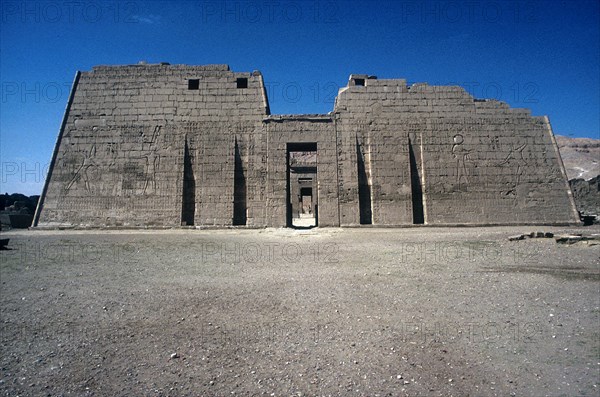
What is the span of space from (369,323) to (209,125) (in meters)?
13.4

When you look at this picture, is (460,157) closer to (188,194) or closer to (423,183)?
(423,183)

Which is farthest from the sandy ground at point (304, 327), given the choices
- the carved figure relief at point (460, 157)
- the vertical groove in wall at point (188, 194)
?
the carved figure relief at point (460, 157)

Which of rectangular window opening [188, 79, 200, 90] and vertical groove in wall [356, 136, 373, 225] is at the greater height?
rectangular window opening [188, 79, 200, 90]

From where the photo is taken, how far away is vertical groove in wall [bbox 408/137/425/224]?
49.8ft

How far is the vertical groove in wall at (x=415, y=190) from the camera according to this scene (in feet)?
49.8

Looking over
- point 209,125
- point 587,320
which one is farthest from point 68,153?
point 587,320

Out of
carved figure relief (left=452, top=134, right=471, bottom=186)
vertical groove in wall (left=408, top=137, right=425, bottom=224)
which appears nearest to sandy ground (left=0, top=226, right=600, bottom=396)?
vertical groove in wall (left=408, top=137, right=425, bottom=224)

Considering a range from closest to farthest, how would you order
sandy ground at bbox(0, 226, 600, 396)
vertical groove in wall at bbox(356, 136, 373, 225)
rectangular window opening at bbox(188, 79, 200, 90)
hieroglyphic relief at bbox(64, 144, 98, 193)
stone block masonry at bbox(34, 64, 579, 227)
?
sandy ground at bbox(0, 226, 600, 396) < stone block masonry at bbox(34, 64, 579, 227) < vertical groove in wall at bbox(356, 136, 373, 225) < hieroglyphic relief at bbox(64, 144, 98, 193) < rectangular window opening at bbox(188, 79, 200, 90)

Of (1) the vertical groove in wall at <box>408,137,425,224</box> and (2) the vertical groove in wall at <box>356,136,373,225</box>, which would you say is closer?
(2) the vertical groove in wall at <box>356,136,373,225</box>

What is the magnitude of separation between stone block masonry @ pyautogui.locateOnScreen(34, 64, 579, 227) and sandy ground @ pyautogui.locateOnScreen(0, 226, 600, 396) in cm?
733

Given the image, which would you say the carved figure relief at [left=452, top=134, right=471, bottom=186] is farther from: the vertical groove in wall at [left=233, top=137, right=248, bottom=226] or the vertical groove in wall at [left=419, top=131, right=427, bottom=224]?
the vertical groove in wall at [left=233, top=137, right=248, bottom=226]

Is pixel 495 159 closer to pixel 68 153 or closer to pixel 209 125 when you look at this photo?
pixel 209 125

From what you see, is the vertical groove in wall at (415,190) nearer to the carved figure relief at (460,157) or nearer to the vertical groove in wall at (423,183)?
the vertical groove in wall at (423,183)

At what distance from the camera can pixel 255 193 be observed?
48.8 ft
